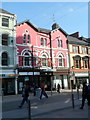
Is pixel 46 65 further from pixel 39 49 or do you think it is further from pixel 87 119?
pixel 87 119

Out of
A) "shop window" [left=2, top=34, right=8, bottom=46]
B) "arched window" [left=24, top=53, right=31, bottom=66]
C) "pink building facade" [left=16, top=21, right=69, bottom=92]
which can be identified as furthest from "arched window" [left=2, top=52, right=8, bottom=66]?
"arched window" [left=24, top=53, right=31, bottom=66]

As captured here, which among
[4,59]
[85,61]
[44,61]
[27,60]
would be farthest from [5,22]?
[85,61]

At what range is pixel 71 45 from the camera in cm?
3269

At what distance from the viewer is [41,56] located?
92.5 ft

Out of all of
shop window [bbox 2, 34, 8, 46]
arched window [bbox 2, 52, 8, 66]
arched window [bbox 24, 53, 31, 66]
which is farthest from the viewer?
arched window [bbox 24, 53, 31, 66]

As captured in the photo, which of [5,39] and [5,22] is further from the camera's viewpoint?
[5,22]

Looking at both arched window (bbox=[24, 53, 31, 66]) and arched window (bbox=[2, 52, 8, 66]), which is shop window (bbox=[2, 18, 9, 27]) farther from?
arched window (bbox=[24, 53, 31, 66])

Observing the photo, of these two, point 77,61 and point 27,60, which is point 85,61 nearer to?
point 77,61

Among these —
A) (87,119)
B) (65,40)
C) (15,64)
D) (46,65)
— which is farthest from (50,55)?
(87,119)

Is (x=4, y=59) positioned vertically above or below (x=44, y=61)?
above

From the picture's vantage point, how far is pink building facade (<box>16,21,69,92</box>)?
25.9 meters

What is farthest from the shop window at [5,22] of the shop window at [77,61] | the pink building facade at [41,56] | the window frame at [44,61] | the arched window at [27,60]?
the shop window at [77,61]

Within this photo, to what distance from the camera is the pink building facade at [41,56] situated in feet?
84.8

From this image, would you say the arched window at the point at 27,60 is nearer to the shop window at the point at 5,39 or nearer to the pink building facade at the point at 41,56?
the pink building facade at the point at 41,56
